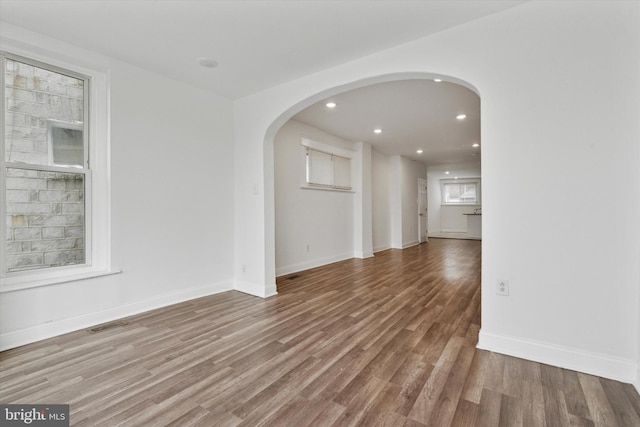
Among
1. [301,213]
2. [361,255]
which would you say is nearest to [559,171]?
[301,213]

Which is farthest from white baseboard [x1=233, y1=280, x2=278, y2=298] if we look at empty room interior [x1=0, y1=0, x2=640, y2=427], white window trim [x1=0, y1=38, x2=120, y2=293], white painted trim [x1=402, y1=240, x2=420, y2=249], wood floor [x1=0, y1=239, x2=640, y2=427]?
white painted trim [x1=402, y1=240, x2=420, y2=249]

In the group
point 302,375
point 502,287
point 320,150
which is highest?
point 320,150

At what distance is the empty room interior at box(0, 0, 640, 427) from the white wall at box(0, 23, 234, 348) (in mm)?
19

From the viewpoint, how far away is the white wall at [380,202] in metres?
7.76

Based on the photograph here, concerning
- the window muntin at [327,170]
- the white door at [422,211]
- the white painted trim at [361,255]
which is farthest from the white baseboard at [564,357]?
the white door at [422,211]

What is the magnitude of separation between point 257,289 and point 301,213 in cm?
190

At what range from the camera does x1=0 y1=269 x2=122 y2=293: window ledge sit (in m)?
2.46

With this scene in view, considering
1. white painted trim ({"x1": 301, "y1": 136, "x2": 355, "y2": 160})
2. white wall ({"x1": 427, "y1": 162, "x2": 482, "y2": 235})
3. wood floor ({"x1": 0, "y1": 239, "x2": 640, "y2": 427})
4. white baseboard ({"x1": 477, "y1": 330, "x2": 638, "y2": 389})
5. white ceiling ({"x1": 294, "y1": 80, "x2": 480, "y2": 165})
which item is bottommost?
wood floor ({"x1": 0, "y1": 239, "x2": 640, "y2": 427})

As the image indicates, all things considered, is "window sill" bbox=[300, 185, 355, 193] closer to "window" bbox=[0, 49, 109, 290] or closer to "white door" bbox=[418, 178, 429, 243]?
"window" bbox=[0, 49, 109, 290]

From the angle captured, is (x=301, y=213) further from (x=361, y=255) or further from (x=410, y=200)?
(x=410, y=200)

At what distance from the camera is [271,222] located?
389 cm

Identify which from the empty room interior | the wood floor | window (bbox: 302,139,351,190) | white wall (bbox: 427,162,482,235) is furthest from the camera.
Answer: white wall (bbox: 427,162,482,235)

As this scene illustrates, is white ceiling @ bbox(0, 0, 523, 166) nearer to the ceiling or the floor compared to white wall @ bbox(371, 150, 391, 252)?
nearer to the ceiling

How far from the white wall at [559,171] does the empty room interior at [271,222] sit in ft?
0.04
